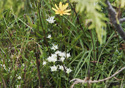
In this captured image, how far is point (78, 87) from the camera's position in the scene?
1.32 meters

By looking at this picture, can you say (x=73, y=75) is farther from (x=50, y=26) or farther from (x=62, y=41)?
(x=50, y=26)

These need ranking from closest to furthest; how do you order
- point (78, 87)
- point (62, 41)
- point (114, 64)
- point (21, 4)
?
point (21, 4) → point (78, 87) → point (114, 64) → point (62, 41)

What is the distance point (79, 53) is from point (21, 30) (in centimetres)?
83

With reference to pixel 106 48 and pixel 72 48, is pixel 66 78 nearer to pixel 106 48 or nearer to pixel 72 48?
pixel 72 48

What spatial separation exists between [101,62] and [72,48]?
0.34 m

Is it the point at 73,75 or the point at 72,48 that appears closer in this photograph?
the point at 73,75

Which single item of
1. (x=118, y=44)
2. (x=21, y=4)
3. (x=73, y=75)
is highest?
(x=21, y=4)

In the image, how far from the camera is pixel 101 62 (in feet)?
4.98

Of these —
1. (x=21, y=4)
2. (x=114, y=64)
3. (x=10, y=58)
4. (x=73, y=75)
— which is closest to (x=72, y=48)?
(x=73, y=75)

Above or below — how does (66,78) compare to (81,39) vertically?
below

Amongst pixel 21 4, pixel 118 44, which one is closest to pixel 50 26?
pixel 118 44

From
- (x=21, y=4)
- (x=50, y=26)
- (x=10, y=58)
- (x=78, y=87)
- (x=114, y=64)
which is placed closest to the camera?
(x=21, y=4)

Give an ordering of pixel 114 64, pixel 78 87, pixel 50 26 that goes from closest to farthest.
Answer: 1. pixel 78 87
2. pixel 114 64
3. pixel 50 26

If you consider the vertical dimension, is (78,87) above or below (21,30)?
below
